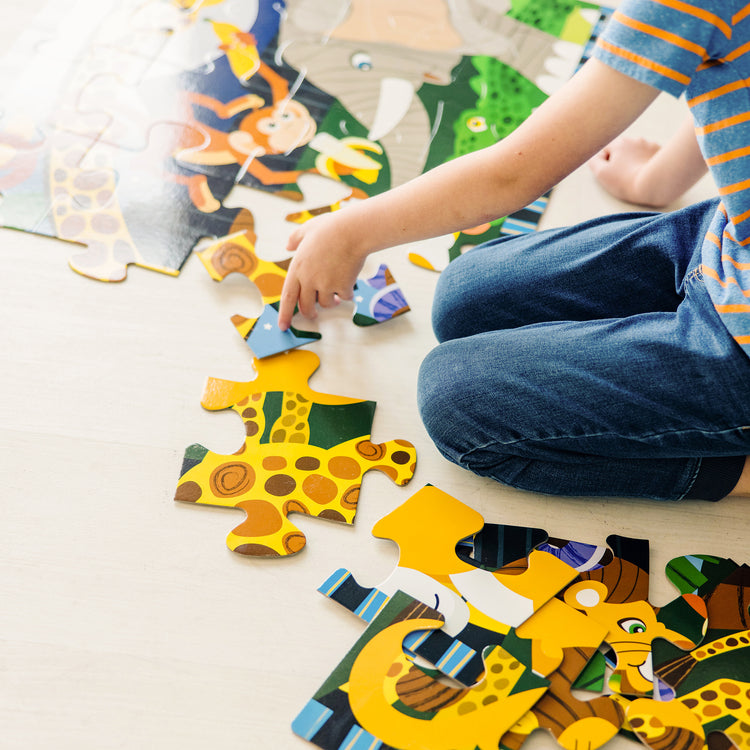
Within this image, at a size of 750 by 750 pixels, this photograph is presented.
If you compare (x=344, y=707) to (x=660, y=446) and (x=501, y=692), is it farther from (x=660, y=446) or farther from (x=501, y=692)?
(x=660, y=446)

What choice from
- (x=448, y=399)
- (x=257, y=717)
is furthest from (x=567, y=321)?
(x=257, y=717)

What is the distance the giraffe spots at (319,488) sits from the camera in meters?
0.97

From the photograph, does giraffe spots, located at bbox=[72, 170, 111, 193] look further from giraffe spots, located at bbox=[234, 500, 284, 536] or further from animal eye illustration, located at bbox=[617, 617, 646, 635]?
animal eye illustration, located at bbox=[617, 617, 646, 635]

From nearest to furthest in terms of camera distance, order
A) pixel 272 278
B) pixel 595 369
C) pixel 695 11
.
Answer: pixel 695 11, pixel 595 369, pixel 272 278

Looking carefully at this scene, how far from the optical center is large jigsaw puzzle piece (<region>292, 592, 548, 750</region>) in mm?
786

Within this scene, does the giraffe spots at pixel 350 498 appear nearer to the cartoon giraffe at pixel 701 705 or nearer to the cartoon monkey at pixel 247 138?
the cartoon giraffe at pixel 701 705

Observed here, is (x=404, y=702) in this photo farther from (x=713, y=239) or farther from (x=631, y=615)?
(x=713, y=239)

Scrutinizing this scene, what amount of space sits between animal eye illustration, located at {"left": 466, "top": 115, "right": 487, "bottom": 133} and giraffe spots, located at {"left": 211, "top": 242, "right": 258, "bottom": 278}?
0.52 meters

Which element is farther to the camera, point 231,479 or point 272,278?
point 272,278

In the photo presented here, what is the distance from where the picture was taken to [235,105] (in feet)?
4.65

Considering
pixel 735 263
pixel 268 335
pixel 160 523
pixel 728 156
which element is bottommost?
pixel 160 523

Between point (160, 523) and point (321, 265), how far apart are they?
1.24 ft

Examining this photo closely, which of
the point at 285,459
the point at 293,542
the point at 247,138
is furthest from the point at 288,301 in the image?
the point at 247,138

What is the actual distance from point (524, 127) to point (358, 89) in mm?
704
